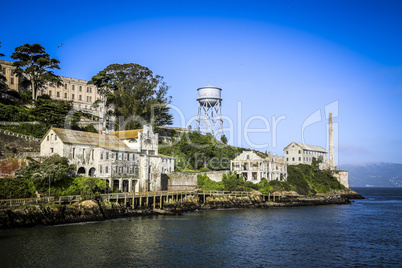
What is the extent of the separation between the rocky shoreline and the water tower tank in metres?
31.1

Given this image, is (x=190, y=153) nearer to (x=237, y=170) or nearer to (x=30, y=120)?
(x=237, y=170)

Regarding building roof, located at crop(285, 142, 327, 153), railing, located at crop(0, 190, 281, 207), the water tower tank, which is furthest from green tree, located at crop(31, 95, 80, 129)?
building roof, located at crop(285, 142, 327, 153)

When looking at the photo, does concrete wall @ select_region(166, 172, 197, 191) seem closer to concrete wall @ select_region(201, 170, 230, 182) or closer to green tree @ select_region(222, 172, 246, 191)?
concrete wall @ select_region(201, 170, 230, 182)

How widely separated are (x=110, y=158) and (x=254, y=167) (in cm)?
3642

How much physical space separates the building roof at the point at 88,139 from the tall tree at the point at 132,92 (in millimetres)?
11479

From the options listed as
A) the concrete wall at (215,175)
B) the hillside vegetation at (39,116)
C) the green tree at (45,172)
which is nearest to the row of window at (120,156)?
the green tree at (45,172)

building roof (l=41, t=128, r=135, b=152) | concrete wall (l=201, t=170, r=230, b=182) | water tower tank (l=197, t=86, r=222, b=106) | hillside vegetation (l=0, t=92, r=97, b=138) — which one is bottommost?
concrete wall (l=201, t=170, r=230, b=182)

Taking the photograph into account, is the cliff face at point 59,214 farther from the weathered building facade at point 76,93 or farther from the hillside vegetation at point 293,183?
the weathered building facade at point 76,93

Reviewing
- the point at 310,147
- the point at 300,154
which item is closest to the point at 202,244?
the point at 300,154

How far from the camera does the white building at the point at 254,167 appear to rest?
274ft

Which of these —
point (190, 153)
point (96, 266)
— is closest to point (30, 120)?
point (190, 153)

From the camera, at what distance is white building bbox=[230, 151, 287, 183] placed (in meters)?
83.6

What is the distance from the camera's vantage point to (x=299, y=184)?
9038 cm

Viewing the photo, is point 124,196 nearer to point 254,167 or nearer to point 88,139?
point 88,139
